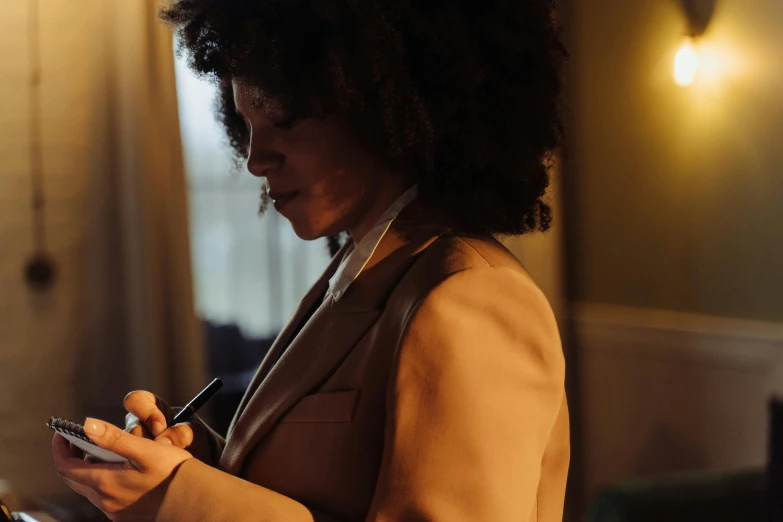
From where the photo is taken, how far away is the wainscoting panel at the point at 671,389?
6.91 feet

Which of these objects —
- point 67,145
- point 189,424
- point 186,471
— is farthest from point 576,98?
point 186,471

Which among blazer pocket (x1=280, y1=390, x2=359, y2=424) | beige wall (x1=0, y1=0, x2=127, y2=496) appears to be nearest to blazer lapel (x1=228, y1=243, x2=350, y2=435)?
blazer pocket (x1=280, y1=390, x2=359, y2=424)

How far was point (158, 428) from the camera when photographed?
0.99m

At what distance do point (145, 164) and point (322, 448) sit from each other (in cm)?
158

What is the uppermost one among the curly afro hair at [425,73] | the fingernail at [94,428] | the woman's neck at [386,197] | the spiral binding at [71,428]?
the curly afro hair at [425,73]

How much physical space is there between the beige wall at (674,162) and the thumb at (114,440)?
5.89 feet

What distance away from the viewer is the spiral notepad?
2.65ft

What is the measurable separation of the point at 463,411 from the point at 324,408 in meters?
0.17

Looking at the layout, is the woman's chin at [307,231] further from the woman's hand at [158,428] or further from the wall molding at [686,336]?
the wall molding at [686,336]

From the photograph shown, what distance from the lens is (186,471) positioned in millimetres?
795

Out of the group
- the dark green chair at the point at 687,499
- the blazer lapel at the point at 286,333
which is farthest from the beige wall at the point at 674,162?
the blazer lapel at the point at 286,333

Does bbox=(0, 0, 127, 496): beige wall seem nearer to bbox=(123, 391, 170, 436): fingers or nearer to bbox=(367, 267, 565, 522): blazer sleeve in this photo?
bbox=(123, 391, 170, 436): fingers

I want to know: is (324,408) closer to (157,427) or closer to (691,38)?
(157,427)

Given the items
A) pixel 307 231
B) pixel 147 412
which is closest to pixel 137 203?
pixel 147 412
